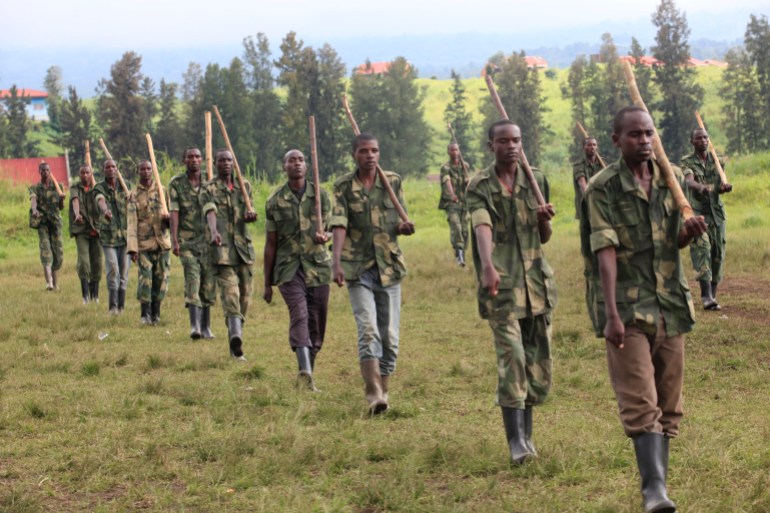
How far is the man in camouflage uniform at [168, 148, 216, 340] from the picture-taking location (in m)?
12.1

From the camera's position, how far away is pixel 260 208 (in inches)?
1292

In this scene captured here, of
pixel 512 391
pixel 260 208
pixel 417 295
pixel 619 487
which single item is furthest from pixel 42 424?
pixel 260 208

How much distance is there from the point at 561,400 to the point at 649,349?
3176 mm

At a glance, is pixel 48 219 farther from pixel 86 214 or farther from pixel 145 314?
pixel 145 314

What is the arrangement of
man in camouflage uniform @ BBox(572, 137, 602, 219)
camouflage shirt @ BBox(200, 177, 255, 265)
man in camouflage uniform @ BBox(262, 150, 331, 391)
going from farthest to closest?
man in camouflage uniform @ BBox(572, 137, 602, 219) < camouflage shirt @ BBox(200, 177, 255, 265) < man in camouflage uniform @ BBox(262, 150, 331, 391)

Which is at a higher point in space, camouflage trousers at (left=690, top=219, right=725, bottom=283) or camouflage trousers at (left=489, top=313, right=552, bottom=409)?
camouflage trousers at (left=489, top=313, right=552, bottom=409)

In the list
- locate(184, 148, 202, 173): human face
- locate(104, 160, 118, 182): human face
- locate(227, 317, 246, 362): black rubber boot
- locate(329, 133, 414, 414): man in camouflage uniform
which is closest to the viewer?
locate(329, 133, 414, 414): man in camouflage uniform

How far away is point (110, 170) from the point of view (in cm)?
1523

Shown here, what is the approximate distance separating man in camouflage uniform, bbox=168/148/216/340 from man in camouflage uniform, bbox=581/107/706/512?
7.14 metres

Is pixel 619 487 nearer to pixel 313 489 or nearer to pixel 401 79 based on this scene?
pixel 313 489

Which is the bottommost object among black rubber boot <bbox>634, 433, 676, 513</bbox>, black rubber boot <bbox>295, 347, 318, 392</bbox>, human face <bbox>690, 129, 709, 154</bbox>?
black rubber boot <bbox>295, 347, 318, 392</bbox>

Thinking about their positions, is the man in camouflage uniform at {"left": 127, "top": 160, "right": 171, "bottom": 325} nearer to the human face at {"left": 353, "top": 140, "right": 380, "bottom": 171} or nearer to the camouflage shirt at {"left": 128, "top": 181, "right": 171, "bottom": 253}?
the camouflage shirt at {"left": 128, "top": 181, "right": 171, "bottom": 253}

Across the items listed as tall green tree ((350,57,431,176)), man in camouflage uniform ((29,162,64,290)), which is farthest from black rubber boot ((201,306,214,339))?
tall green tree ((350,57,431,176))

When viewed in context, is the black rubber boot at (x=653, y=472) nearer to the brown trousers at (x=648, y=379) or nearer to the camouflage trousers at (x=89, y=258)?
the brown trousers at (x=648, y=379)
